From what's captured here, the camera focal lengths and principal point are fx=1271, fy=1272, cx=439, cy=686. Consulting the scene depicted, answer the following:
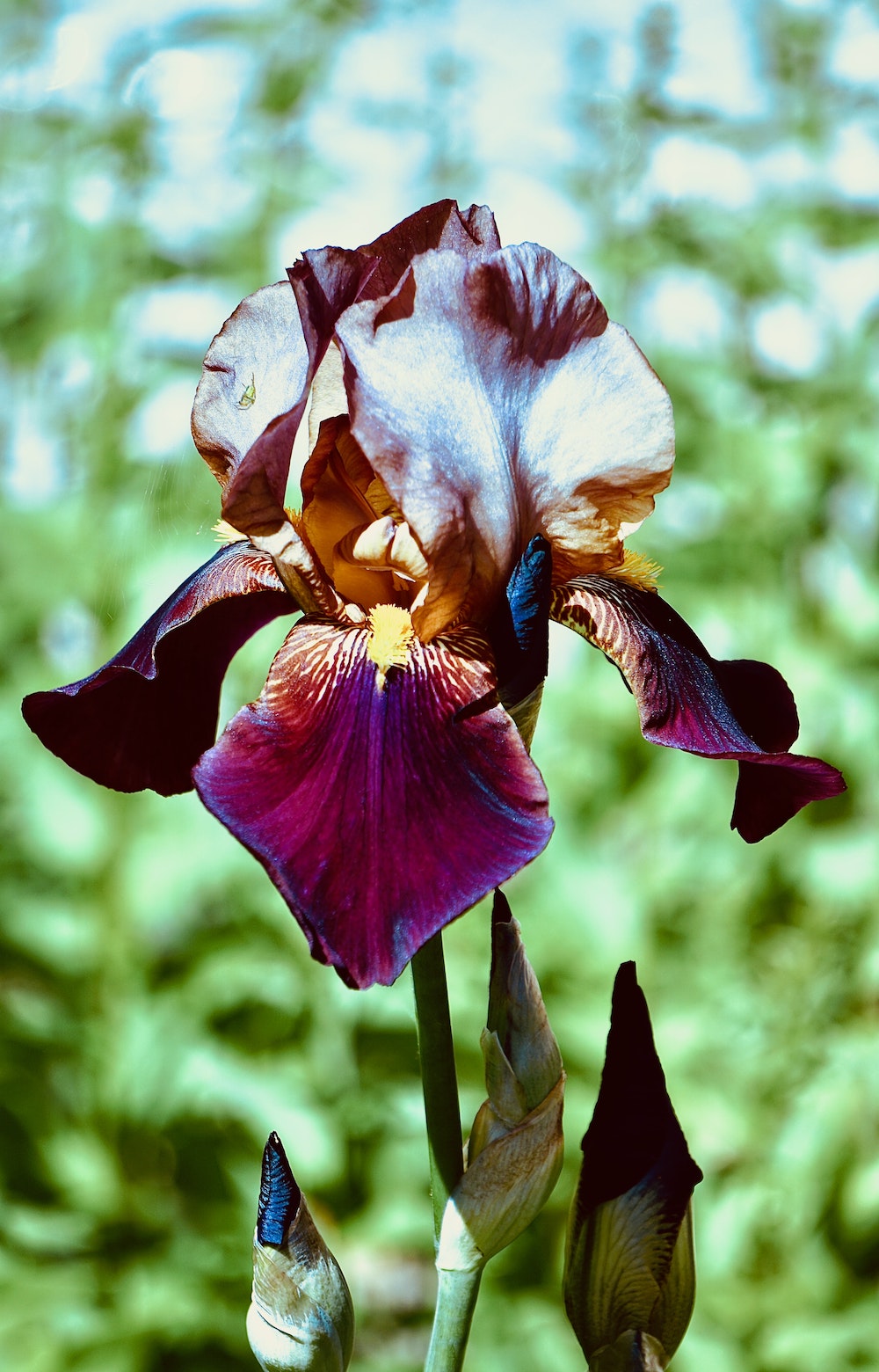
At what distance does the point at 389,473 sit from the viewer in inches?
19.2

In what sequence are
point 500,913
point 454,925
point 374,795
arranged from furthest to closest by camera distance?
point 454,925 < point 500,913 < point 374,795

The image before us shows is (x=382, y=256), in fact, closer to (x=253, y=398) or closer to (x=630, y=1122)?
(x=253, y=398)

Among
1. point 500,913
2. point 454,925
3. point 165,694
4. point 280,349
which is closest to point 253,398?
point 280,349

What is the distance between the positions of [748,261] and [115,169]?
2.97 ft

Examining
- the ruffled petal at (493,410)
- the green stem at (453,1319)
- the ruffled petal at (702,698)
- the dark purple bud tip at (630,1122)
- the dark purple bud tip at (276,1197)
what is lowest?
the green stem at (453,1319)

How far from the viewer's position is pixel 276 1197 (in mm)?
524

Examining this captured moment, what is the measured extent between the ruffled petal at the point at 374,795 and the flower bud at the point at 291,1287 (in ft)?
0.51

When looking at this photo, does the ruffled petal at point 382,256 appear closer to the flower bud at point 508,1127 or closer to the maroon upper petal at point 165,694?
the maroon upper petal at point 165,694

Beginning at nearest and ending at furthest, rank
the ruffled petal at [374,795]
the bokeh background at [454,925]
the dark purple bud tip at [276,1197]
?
the ruffled petal at [374,795] → the dark purple bud tip at [276,1197] → the bokeh background at [454,925]

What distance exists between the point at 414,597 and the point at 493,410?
0.09 meters

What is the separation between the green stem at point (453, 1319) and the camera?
539 millimetres

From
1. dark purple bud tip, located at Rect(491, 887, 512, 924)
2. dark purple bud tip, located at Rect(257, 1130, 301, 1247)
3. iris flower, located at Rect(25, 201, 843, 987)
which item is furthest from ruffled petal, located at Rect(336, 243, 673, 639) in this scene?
dark purple bud tip, located at Rect(257, 1130, 301, 1247)

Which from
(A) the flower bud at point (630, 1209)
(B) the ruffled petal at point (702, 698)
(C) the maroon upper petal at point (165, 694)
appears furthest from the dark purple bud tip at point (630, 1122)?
(C) the maroon upper petal at point (165, 694)

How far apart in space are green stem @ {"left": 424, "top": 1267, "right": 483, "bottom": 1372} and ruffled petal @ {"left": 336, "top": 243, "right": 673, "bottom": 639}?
27cm
